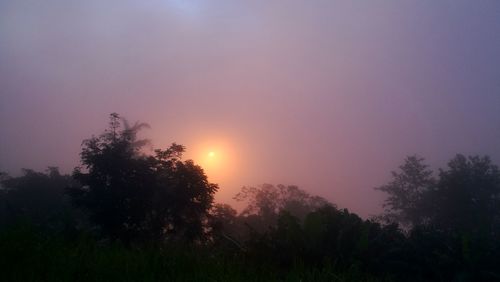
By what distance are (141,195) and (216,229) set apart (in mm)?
4711

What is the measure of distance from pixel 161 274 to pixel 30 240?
2592mm

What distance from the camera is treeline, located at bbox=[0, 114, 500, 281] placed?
21.4 feet

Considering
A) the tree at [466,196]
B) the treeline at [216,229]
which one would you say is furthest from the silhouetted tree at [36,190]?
the tree at [466,196]

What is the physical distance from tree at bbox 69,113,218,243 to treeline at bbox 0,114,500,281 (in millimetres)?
59

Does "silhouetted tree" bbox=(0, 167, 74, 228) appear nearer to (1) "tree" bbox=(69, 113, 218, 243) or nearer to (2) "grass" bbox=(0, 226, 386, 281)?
(1) "tree" bbox=(69, 113, 218, 243)

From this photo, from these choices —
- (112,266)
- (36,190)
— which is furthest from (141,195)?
(36,190)

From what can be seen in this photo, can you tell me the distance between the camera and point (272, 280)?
591 centimetres

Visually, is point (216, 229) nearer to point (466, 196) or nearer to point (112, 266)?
point (112, 266)

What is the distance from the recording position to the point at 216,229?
2575cm

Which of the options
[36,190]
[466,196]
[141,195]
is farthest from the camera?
[36,190]

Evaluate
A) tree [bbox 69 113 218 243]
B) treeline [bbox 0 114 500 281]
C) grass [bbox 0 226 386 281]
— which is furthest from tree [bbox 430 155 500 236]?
grass [bbox 0 226 386 281]

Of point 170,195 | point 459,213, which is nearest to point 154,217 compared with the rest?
point 170,195

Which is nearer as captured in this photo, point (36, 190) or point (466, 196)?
point (466, 196)

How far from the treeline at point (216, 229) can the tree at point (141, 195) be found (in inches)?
2.3
